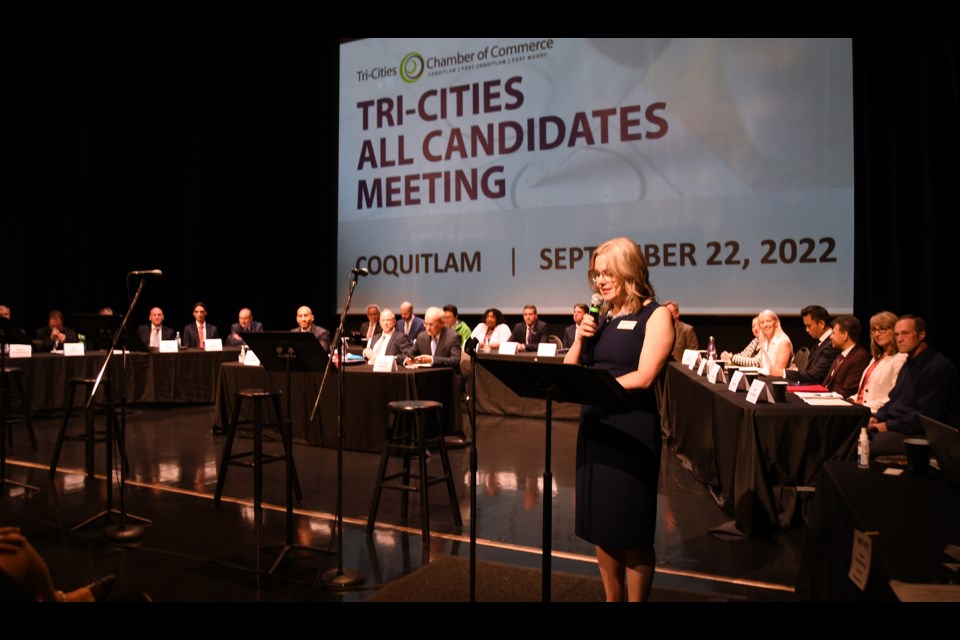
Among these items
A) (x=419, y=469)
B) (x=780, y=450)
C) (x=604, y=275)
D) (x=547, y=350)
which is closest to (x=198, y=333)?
(x=547, y=350)

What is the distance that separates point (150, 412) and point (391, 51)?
5.76 meters

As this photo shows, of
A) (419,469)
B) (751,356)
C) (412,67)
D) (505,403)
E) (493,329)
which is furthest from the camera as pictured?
(412,67)

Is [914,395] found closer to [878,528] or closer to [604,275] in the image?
[878,528]

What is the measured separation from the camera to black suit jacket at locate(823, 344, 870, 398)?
15.2ft

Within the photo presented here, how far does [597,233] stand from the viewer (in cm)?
843

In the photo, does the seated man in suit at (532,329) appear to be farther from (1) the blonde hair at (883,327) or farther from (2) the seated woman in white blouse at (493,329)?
(1) the blonde hair at (883,327)

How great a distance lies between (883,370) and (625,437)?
2.80 metres

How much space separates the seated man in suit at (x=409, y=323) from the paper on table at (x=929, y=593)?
6.53 metres

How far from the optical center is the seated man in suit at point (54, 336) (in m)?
8.53

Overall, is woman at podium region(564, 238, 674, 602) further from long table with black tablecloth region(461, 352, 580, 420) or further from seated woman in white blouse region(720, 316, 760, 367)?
long table with black tablecloth region(461, 352, 580, 420)

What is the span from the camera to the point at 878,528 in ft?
6.07

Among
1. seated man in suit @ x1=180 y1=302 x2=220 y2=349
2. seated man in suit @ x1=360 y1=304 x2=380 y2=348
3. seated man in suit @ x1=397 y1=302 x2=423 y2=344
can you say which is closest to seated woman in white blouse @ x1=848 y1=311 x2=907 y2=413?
seated man in suit @ x1=397 y1=302 x2=423 y2=344

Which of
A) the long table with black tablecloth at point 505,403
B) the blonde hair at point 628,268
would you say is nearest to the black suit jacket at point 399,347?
the long table with black tablecloth at point 505,403

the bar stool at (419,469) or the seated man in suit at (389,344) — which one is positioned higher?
the seated man in suit at (389,344)
